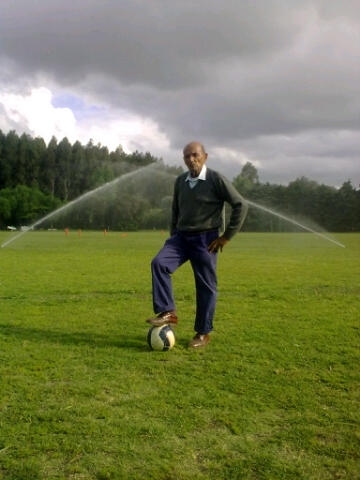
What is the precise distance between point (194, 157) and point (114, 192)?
56.1m

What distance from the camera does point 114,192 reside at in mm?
61406

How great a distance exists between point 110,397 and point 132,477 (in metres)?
1.32

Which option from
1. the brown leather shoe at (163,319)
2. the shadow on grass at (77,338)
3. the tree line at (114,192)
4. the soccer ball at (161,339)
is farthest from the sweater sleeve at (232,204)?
the tree line at (114,192)

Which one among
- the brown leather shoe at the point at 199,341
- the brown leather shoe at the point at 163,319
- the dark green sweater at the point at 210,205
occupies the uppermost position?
the dark green sweater at the point at 210,205

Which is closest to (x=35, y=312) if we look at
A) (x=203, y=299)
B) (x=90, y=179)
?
(x=203, y=299)

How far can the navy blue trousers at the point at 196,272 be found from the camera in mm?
6074

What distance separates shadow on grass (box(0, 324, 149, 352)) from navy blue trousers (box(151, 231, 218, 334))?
56 cm

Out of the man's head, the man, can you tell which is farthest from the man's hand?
the man's head

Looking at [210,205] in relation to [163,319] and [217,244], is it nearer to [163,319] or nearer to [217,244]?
[217,244]

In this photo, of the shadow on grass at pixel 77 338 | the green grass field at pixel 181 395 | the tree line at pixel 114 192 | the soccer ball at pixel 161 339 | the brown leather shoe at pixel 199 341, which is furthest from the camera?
the tree line at pixel 114 192

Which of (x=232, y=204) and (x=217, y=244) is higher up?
(x=232, y=204)

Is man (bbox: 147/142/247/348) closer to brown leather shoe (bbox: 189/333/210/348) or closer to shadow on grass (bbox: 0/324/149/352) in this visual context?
brown leather shoe (bbox: 189/333/210/348)

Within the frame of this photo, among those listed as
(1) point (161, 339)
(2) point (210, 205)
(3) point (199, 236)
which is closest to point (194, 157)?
(2) point (210, 205)

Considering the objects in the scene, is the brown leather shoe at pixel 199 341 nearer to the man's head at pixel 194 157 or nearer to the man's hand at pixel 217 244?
the man's hand at pixel 217 244
